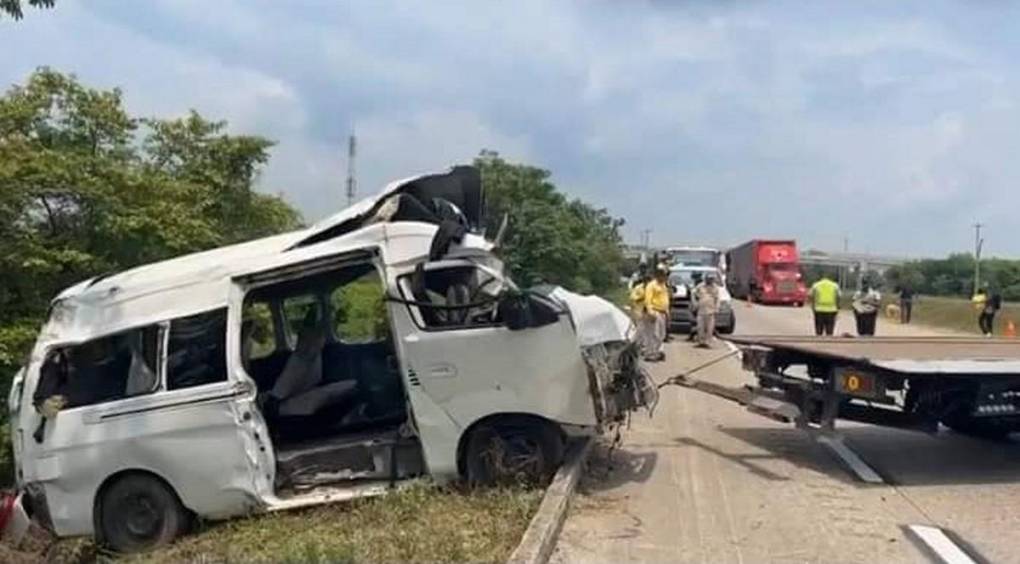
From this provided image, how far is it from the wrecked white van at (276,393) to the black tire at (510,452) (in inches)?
0.6

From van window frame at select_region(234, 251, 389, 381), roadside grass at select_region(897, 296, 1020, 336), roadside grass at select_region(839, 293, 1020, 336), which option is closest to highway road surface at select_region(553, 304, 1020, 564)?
van window frame at select_region(234, 251, 389, 381)

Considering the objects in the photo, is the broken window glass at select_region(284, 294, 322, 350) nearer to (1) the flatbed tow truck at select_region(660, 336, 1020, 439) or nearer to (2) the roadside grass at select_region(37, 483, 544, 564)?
(2) the roadside grass at select_region(37, 483, 544, 564)

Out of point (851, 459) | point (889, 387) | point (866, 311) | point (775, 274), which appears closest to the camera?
point (889, 387)

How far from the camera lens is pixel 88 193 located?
18.2 metres

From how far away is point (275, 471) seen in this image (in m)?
8.76

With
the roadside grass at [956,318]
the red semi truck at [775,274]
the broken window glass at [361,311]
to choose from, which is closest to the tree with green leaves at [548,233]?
the red semi truck at [775,274]

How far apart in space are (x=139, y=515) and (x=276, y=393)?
144 centimetres

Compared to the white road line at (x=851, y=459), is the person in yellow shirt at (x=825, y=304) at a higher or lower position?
higher

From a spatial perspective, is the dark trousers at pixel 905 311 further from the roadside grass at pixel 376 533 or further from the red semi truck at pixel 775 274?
the roadside grass at pixel 376 533

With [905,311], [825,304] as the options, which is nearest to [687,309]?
[825,304]

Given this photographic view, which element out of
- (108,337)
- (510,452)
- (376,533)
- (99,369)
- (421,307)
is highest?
(421,307)

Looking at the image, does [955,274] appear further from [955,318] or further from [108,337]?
[108,337]

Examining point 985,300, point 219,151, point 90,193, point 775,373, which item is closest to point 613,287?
point 985,300

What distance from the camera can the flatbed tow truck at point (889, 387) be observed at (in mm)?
9609
